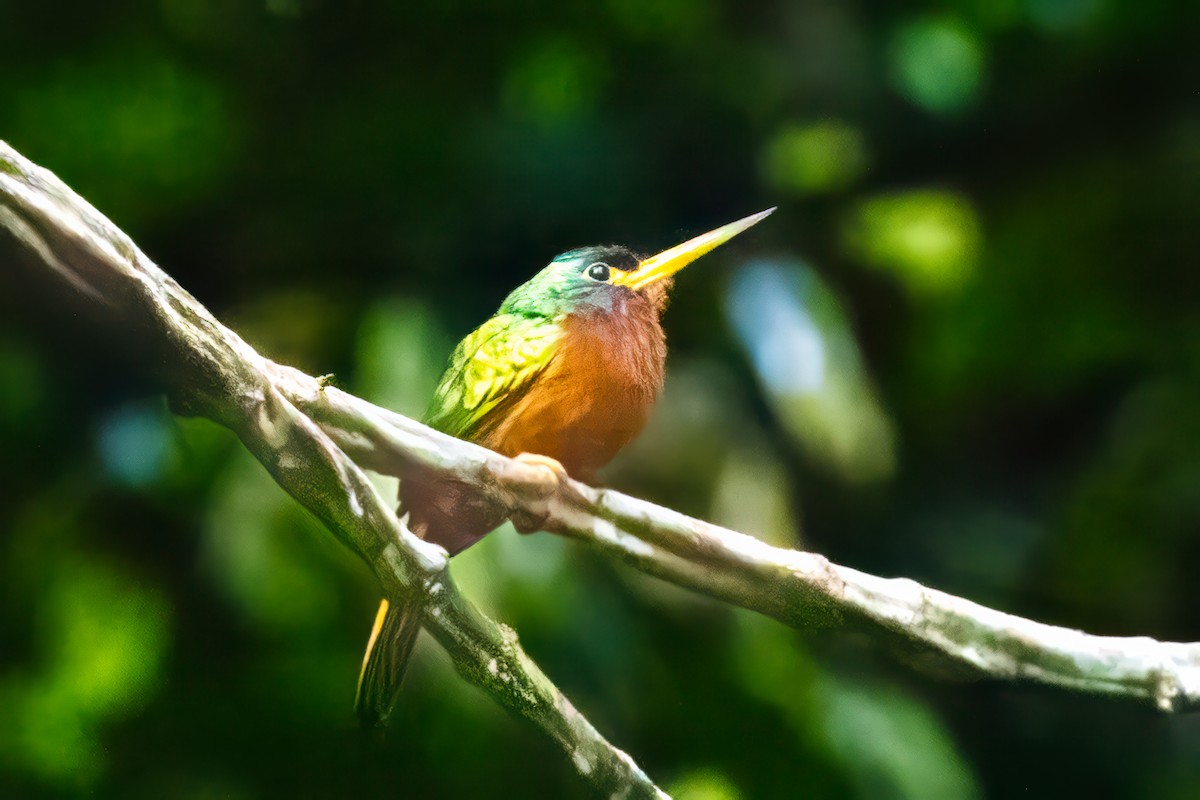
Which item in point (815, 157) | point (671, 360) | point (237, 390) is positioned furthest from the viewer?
point (815, 157)

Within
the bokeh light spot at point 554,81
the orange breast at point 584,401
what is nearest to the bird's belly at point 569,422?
the orange breast at point 584,401

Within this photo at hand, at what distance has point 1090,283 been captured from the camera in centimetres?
134

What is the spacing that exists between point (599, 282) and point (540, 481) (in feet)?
0.69

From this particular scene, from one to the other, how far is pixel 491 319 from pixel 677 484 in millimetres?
259

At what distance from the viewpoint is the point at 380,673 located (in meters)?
1.01

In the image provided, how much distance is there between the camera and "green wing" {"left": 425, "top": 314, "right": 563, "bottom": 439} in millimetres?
964

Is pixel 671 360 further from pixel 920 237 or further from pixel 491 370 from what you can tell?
pixel 920 237

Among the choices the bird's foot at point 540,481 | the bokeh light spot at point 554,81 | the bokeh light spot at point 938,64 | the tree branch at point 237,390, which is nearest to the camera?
the tree branch at point 237,390

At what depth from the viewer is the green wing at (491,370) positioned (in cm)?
96

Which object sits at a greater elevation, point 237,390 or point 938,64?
point 237,390

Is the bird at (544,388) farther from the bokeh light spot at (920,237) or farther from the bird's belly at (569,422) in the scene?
the bokeh light spot at (920,237)

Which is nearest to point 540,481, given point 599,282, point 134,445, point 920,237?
point 599,282

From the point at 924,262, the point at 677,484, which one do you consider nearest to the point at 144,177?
the point at 677,484

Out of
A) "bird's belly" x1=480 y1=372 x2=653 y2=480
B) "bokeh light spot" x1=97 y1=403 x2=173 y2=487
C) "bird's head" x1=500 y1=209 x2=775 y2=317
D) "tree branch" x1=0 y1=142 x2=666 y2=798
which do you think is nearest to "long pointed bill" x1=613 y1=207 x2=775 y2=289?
"bird's head" x1=500 y1=209 x2=775 y2=317
